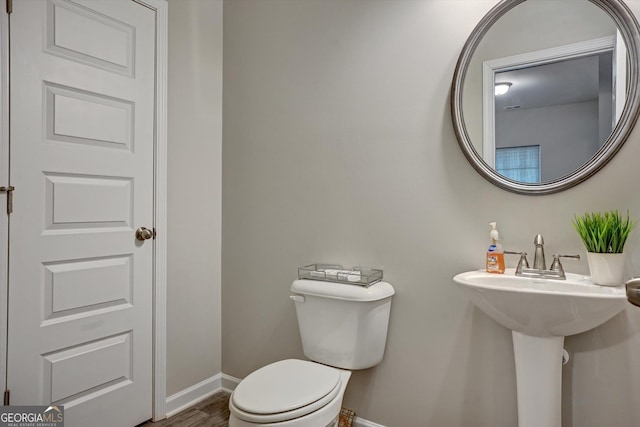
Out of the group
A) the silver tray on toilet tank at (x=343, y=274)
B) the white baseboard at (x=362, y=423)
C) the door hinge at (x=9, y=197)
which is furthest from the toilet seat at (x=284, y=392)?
the door hinge at (x=9, y=197)

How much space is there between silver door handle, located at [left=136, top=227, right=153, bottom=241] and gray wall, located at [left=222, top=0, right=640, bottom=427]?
19.7 inches

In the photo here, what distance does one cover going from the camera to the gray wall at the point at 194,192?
84.0 inches

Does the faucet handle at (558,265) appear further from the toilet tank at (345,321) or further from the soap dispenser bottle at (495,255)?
the toilet tank at (345,321)

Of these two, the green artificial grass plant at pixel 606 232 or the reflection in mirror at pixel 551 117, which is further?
the reflection in mirror at pixel 551 117

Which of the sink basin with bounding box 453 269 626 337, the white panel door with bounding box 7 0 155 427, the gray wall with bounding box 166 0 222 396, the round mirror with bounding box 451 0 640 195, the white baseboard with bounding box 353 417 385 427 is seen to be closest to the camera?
the sink basin with bounding box 453 269 626 337

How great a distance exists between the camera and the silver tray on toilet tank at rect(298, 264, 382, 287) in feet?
5.72

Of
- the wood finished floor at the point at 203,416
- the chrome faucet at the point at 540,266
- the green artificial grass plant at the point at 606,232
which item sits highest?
the green artificial grass plant at the point at 606,232

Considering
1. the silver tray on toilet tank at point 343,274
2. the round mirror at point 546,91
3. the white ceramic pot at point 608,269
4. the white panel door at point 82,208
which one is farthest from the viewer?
the silver tray on toilet tank at point 343,274

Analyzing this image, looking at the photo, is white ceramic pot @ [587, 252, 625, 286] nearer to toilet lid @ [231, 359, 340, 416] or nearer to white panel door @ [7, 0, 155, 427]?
toilet lid @ [231, 359, 340, 416]

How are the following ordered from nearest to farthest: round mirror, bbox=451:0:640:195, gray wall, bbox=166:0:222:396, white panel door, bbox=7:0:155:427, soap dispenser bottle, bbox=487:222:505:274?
round mirror, bbox=451:0:640:195 → soap dispenser bottle, bbox=487:222:505:274 → white panel door, bbox=7:0:155:427 → gray wall, bbox=166:0:222:396

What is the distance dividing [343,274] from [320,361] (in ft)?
1.33

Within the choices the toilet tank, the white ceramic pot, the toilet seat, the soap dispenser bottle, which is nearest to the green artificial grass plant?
the white ceramic pot

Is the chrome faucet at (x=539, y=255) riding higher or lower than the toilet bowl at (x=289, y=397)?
higher

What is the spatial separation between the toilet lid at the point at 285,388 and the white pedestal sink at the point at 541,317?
2.08 ft
